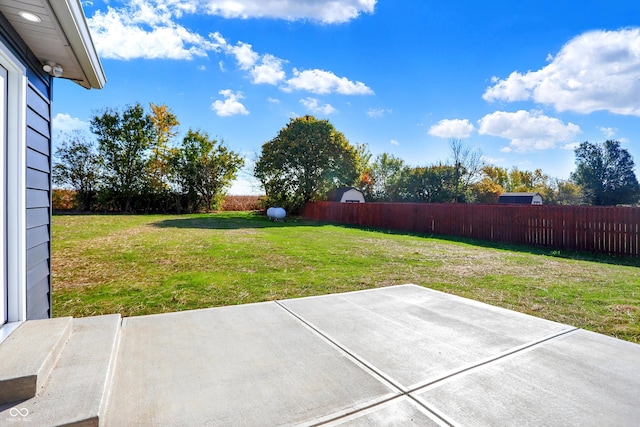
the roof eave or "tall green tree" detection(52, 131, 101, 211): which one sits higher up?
"tall green tree" detection(52, 131, 101, 211)

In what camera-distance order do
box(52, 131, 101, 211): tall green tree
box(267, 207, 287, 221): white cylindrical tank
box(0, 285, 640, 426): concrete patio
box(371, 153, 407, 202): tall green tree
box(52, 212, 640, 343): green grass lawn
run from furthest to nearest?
box(371, 153, 407, 202): tall green tree → box(52, 131, 101, 211): tall green tree → box(267, 207, 287, 221): white cylindrical tank → box(52, 212, 640, 343): green grass lawn → box(0, 285, 640, 426): concrete patio

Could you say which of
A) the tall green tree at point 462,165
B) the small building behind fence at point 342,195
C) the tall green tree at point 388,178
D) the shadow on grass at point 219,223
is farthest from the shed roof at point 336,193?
the tall green tree at point 462,165

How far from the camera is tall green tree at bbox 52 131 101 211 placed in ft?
56.5

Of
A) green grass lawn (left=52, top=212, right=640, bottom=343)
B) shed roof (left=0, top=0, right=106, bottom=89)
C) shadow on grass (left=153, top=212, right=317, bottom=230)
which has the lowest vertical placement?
green grass lawn (left=52, top=212, right=640, bottom=343)

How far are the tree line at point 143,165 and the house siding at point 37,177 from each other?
704 inches

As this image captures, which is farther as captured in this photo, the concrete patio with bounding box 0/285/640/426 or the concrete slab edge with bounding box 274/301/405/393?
the concrete slab edge with bounding box 274/301/405/393

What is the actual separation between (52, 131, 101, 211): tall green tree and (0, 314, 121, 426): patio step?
19.6 m

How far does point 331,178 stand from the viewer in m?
19.2

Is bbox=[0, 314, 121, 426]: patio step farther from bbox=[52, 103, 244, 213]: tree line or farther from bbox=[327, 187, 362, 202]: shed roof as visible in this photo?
bbox=[52, 103, 244, 213]: tree line

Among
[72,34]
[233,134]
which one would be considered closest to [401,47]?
[72,34]

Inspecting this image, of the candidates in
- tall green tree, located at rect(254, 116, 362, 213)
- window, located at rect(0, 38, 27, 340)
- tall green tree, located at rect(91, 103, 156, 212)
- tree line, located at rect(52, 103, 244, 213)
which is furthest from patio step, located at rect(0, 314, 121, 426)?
tall green tree, located at rect(91, 103, 156, 212)

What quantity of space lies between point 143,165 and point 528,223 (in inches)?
766

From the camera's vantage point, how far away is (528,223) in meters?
9.19

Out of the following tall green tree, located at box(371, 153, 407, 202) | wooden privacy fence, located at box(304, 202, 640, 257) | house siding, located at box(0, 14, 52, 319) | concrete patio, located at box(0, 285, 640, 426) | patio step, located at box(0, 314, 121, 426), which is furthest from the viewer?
tall green tree, located at box(371, 153, 407, 202)
